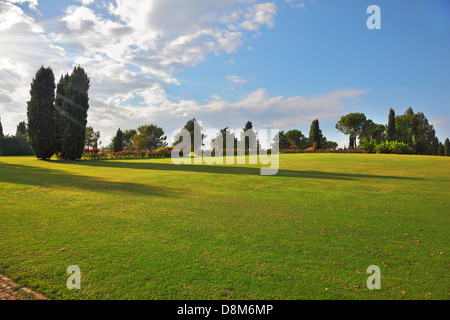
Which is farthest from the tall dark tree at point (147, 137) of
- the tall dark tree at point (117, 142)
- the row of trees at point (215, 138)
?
the tall dark tree at point (117, 142)

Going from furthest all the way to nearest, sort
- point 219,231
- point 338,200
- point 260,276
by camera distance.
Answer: point 338,200 < point 219,231 < point 260,276

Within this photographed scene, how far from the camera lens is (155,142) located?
72.4 metres

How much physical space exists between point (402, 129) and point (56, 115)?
75.0 metres

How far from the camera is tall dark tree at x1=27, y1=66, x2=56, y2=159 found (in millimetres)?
25391

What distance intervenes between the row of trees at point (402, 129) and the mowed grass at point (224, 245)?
60.0 meters

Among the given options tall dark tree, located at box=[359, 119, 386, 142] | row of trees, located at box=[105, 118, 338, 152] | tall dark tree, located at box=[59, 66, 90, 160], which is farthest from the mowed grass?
tall dark tree, located at box=[359, 119, 386, 142]

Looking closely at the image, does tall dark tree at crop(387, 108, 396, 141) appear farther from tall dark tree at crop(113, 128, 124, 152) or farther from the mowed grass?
tall dark tree at crop(113, 128, 124, 152)

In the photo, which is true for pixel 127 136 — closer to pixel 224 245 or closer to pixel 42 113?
pixel 42 113

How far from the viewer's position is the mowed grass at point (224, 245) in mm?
3023

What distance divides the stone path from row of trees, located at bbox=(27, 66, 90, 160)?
27108 mm
